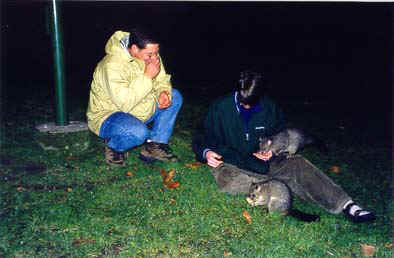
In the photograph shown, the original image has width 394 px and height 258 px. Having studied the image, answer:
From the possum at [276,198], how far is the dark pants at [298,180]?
0.65 feet

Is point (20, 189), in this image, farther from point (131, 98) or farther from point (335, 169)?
point (335, 169)

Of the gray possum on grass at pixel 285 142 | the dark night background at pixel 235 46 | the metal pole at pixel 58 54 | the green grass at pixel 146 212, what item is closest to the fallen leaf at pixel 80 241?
the green grass at pixel 146 212

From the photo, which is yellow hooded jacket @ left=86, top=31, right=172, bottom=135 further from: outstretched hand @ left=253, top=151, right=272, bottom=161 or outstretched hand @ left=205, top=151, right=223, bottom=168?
outstretched hand @ left=253, top=151, right=272, bottom=161

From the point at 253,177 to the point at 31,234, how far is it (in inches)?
93.4

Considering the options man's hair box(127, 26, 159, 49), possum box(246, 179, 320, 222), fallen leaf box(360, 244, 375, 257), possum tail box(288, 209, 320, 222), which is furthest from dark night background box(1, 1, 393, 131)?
fallen leaf box(360, 244, 375, 257)

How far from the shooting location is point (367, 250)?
3689 millimetres

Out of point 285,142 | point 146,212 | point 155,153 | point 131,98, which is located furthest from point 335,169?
point 131,98

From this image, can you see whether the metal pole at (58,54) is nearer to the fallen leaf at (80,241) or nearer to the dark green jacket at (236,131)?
the dark green jacket at (236,131)

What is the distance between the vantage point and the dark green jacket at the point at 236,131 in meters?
4.52

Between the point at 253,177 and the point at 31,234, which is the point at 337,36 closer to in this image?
the point at 253,177

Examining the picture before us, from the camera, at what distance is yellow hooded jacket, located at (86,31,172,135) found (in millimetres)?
4750

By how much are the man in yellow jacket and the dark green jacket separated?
0.80 metres

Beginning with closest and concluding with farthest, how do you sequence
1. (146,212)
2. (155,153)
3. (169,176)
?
(146,212)
(169,176)
(155,153)

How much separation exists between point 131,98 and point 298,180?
217 centimetres
